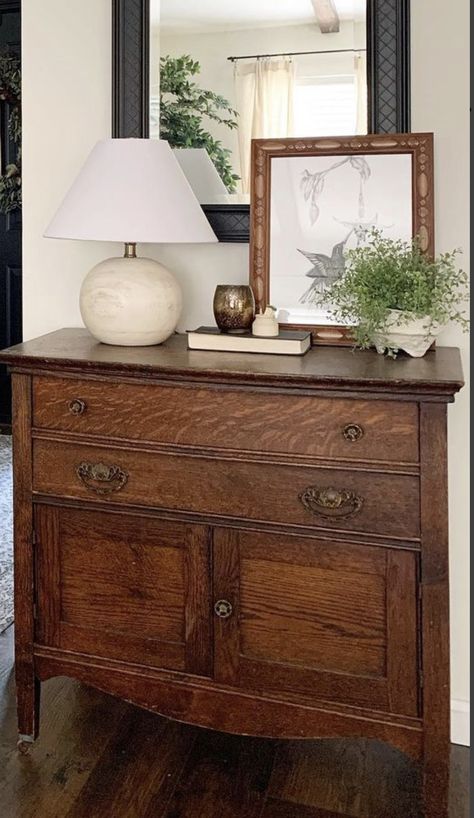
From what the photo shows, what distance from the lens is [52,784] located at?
1715 millimetres

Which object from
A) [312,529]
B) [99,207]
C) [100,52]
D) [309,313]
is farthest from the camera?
[100,52]

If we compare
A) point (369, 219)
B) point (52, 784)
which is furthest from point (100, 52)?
point (52, 784)

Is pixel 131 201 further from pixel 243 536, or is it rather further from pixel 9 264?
pixel 9 264

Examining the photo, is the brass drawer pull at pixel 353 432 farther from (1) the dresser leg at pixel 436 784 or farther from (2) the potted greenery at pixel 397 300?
(1) the dresser leg at pixel 436 784

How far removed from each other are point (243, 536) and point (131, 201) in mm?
751

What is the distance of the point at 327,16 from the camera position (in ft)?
6.08

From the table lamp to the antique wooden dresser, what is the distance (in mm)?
98

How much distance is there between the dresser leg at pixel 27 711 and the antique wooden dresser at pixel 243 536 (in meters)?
0.02

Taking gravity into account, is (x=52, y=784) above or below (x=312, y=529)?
below

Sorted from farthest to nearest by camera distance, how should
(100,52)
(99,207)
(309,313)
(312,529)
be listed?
(100,52)
(309,313)
(99,207)
(312,529)

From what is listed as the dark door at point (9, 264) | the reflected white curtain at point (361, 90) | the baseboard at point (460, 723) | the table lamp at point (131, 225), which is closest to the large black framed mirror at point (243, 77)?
the reflected white curtain at point (361, 90)

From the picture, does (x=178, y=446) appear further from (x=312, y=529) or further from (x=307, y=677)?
(x=307, y=677)

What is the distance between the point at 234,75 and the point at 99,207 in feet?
1.67

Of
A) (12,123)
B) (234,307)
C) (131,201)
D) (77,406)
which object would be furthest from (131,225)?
(12,123)
